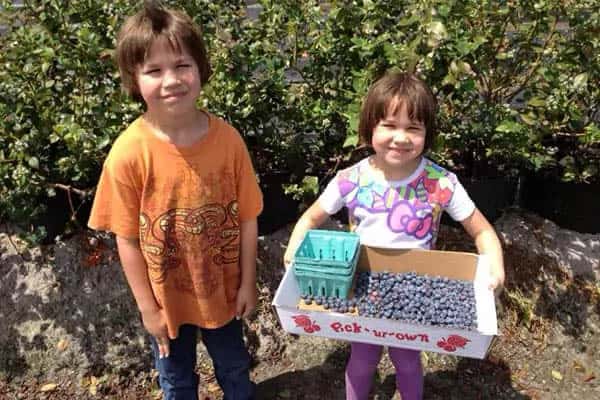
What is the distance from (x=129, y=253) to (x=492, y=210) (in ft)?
6.31

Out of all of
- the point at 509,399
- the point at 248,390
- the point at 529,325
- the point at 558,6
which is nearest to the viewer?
the point at 248,390

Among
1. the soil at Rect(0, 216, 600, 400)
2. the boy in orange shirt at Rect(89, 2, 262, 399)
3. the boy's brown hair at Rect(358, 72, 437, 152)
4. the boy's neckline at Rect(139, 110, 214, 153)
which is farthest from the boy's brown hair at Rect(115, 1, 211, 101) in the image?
the soil at Rect(0, 216, 600, 400)

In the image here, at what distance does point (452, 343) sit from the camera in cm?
170

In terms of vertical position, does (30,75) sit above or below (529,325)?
above

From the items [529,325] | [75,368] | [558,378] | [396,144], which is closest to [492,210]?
[529,325]

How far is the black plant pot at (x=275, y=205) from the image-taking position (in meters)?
2.99

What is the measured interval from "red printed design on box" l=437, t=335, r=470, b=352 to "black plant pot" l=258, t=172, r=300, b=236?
4.68 ft

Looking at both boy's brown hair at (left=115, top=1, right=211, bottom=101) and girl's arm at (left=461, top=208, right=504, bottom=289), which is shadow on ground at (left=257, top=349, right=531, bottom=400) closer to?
girl's arm at (left=461, top=208, right=504, bottom=289)

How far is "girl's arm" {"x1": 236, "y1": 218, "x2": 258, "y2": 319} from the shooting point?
2031mm

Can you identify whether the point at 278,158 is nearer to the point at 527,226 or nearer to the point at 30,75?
the point at 30,75

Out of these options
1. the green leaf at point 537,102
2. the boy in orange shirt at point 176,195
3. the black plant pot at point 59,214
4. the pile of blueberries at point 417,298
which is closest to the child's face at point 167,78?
the boy in orange shirt at point 176,195

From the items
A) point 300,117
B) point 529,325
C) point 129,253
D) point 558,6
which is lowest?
point 529,325

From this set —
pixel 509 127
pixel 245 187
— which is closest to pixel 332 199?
pixel 245 187

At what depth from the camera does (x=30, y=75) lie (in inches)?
102
